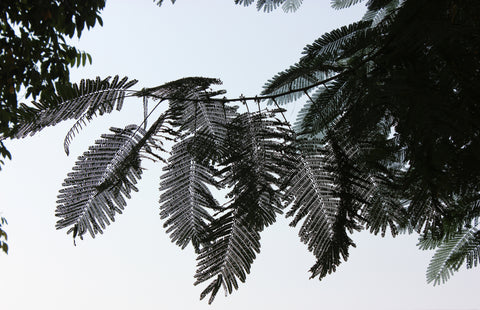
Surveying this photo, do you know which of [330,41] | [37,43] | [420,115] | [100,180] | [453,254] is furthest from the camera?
[37,43]

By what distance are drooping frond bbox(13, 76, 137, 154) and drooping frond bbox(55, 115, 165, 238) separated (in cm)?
6

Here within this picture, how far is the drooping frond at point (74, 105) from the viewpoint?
736mm

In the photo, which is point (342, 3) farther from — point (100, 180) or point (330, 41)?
point (100, 180)

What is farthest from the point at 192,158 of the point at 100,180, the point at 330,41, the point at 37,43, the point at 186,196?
the point at 37,43

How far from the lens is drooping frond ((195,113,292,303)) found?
2.12 ft

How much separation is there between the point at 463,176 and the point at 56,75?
392 centimetres

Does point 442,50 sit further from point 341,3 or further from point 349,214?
point 341,3

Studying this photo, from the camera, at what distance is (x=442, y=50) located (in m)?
0.67

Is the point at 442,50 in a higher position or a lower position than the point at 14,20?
lower

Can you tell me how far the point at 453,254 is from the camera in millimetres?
1612

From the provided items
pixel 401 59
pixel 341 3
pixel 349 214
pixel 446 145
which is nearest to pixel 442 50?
pixel 401 59

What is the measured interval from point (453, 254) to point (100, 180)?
5.01 feet

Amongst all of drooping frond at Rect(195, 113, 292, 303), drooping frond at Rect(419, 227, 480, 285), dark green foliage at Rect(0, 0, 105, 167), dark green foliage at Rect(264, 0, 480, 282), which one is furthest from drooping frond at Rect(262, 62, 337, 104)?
dark green foliage at Rect(0, 0, 105, 167)

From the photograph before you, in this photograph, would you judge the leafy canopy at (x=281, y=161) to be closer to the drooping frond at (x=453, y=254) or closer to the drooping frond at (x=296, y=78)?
the drooping frond at (x=296, y=78)
